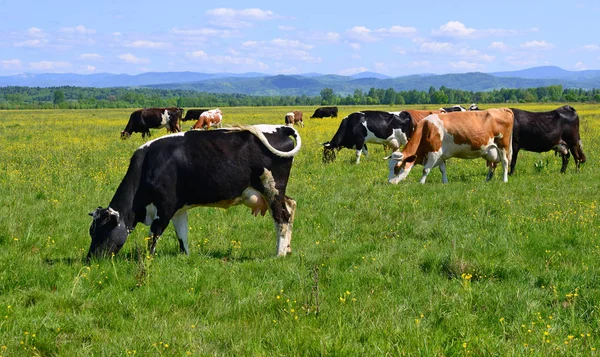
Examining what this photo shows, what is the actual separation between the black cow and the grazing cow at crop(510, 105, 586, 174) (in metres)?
5.35

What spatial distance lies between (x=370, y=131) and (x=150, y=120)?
16346 millimetres

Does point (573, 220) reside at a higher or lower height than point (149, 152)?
lower

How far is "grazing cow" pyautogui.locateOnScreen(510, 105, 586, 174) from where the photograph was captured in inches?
632

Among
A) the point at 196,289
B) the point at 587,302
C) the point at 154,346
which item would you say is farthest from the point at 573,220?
the point at 154,346

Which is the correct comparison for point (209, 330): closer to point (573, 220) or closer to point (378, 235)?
point (378, 235)

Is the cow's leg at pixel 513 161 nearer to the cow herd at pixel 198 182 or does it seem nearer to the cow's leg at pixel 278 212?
the cow herd at pixel 198 182

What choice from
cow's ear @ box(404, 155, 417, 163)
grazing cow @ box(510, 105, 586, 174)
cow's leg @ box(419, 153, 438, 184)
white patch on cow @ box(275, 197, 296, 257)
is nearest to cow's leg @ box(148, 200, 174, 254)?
white patch on cow @ box(275, 197, 296, 257)

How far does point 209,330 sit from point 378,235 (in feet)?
14.8

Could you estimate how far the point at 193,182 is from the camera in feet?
25.5

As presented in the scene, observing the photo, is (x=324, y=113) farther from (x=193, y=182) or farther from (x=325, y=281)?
(x=325, y=281)

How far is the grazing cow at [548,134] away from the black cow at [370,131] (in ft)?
17.6

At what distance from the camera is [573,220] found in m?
9.37

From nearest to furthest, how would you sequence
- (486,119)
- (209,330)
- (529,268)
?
(209,330), (529,268), (486,119)

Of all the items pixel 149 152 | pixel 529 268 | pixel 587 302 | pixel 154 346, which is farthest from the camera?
pixel 149 152
